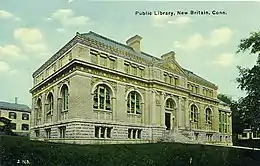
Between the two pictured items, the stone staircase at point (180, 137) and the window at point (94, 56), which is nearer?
the window at point (94, 56)

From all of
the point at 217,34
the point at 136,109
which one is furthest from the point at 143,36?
the point at 136,109

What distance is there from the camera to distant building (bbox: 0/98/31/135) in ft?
14.8

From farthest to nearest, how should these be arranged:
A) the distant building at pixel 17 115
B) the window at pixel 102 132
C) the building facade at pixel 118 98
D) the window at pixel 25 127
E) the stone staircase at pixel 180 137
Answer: the stone staircase at pixel 180 137
the window at pixel 102 132
the building facade at pixel 118 98
the window at pixel 25 127
the distant building at pixel 17 115

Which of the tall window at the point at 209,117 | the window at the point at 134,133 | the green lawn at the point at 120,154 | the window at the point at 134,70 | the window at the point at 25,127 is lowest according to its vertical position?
the green lawn at the point at 120,154

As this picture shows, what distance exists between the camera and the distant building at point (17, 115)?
451 centimetres

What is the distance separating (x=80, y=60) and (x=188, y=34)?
2.19 metres

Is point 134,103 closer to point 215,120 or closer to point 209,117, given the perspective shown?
point 209,117

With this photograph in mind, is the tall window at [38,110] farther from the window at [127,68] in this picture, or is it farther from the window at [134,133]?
the window at [127,68]

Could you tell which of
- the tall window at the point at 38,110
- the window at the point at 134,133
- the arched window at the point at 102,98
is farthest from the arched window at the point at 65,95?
the window at the point at 134,133

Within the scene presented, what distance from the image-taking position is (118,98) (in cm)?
700

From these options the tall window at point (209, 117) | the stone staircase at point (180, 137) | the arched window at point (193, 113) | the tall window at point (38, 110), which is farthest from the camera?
the arched window at point (193, 113)

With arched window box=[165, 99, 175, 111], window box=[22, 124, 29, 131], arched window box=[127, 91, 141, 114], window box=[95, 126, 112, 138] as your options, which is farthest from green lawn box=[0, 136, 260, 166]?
arched window box=[165, 99, 175, 111]

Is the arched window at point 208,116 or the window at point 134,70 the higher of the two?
the window at point 134,70

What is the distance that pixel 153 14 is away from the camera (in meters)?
4.48
